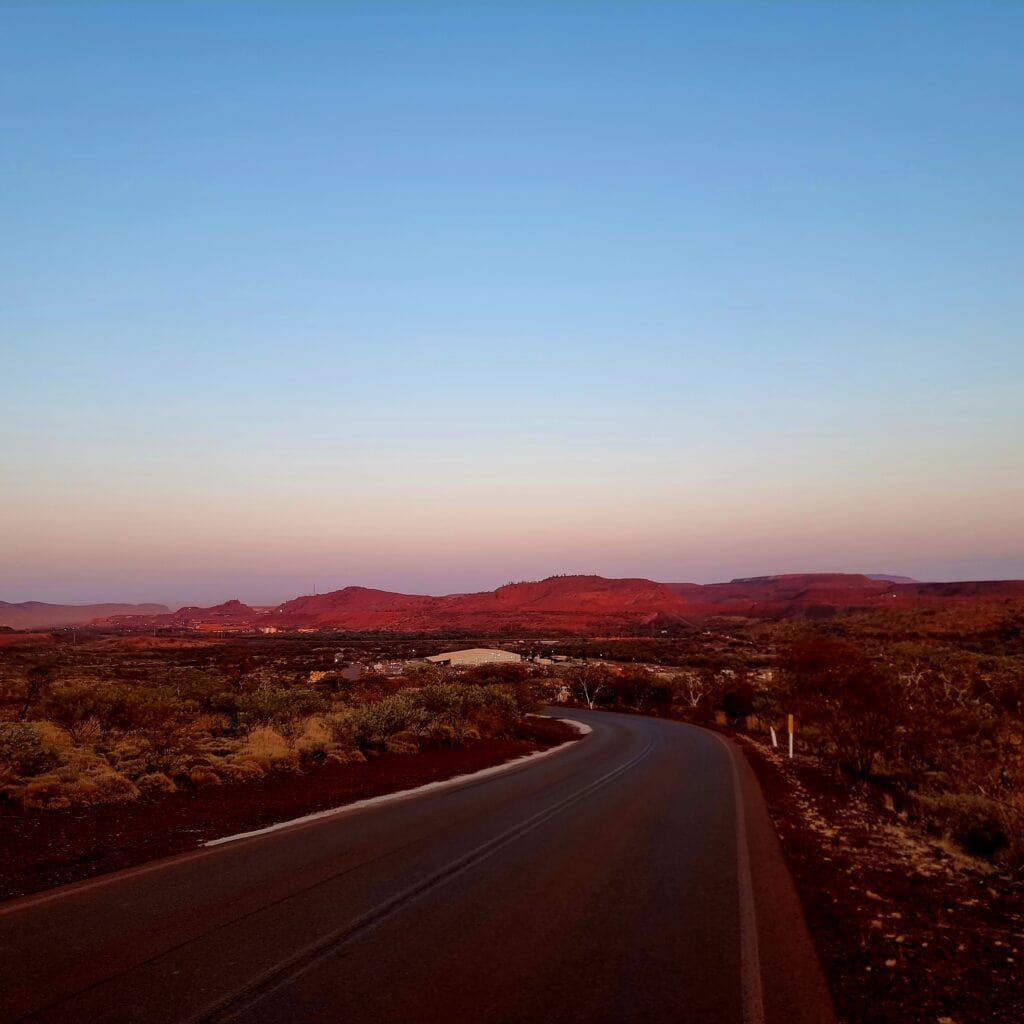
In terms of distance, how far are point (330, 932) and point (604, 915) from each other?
8.15ft

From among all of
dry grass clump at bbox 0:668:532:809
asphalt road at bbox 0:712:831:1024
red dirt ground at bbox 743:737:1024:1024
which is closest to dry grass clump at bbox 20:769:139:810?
dry grass clump at bbox 0:668:532:809

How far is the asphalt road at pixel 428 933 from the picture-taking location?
5293 mm

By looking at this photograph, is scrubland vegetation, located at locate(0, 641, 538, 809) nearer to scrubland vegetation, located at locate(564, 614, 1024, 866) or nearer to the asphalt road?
the asphalt road

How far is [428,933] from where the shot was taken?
6.70 metres

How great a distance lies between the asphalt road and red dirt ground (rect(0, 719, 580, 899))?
2.50 feet

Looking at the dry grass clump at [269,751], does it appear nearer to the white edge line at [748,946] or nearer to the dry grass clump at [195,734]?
the dry grass clump at [195,734]

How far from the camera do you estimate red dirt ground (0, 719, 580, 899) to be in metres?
9.10

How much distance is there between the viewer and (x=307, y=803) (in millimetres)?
14086

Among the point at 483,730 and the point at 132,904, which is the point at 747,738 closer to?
the point at 483,730

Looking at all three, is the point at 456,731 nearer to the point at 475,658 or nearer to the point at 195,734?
the point at 195,734

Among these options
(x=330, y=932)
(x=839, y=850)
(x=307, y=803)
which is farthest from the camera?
(x=307, y=803)

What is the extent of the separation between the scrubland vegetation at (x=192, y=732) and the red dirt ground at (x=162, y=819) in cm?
72

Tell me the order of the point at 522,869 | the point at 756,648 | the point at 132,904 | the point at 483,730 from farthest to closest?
the point at 756,648, the point at 483,730, the point at 522,869, the point at 132,904

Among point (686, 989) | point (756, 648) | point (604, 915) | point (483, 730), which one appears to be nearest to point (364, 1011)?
A: point (686, 989)
